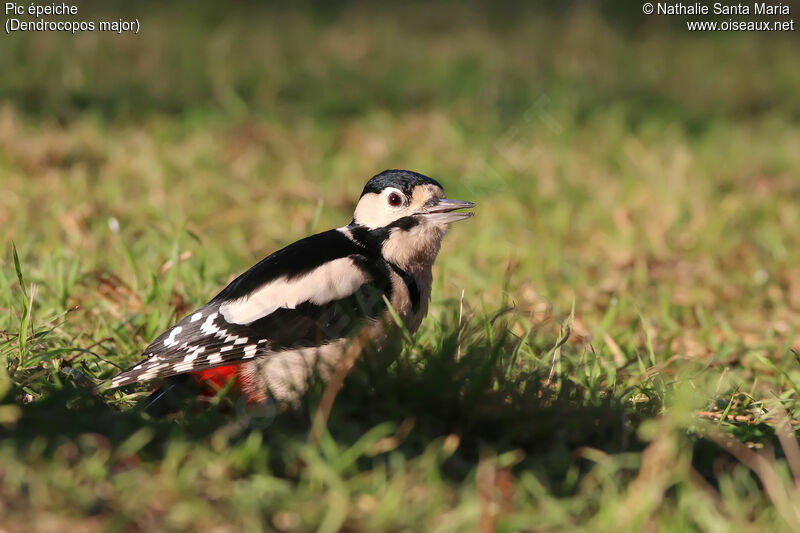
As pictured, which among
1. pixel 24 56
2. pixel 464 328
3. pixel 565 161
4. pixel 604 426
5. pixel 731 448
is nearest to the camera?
pixel 731 448

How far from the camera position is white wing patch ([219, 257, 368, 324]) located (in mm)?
3406

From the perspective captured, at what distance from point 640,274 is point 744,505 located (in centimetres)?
292

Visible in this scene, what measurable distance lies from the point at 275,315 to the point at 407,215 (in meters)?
0.68

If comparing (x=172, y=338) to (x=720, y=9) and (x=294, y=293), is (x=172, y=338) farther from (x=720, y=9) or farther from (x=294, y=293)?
(x=720, y=9)

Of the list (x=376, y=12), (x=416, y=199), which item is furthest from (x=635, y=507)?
(x=376, y=12)

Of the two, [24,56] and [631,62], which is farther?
[631,62]

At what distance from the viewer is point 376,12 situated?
10883 millimetres

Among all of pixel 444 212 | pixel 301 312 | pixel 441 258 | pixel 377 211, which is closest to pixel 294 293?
pixel 301 312

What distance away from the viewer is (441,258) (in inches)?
210

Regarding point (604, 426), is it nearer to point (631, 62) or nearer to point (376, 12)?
point (631, 62)

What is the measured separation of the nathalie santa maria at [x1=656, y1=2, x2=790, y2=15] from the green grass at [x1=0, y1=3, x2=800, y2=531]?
0.83 meters

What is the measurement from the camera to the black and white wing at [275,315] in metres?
3.32

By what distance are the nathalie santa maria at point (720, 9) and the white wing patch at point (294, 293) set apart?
890cm

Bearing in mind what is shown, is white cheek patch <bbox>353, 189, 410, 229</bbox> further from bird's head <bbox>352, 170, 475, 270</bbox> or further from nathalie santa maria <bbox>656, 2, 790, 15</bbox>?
nathalie santa maria <bbox>656, 2, 790, 15</bbox>
